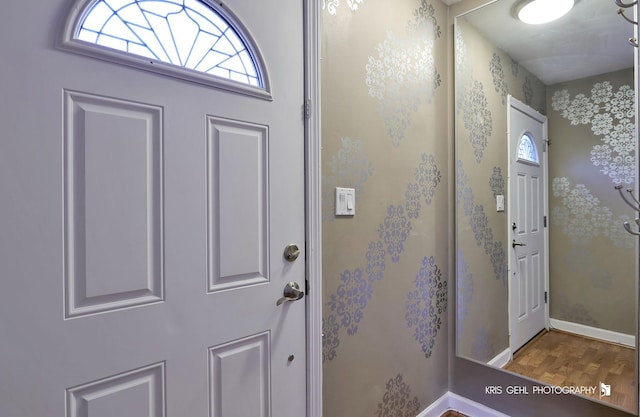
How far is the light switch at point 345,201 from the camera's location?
1.40m

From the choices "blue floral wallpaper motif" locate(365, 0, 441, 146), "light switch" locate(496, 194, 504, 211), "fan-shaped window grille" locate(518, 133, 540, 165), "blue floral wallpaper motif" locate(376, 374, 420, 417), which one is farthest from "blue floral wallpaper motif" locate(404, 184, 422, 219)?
"blue floral wallpaper motif" locate(376, 374, 420, 417)

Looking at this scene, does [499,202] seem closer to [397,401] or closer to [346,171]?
[346,171]

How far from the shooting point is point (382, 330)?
5.23 feet

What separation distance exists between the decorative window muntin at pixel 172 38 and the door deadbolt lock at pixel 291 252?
0.56 m

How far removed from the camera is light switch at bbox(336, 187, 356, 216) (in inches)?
55.0

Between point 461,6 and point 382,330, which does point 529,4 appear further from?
point 382,330

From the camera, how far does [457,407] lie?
1.95 meters

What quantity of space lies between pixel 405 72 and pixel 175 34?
114cm

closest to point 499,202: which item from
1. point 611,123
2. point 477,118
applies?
point 477,118

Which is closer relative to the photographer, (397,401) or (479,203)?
(397,401)

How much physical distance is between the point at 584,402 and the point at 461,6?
7.13ft

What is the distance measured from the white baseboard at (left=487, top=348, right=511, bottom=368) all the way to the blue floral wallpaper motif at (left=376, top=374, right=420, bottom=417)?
51cm

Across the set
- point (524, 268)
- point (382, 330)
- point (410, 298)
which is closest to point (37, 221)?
point (382, 330)

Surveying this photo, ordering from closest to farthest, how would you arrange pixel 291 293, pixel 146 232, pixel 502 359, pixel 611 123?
pixel 146 232
pixel 291 293
pixel 611 123
pixel 502 359
